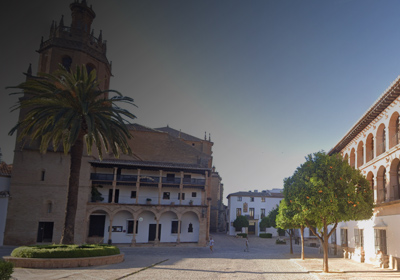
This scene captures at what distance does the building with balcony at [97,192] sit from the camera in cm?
3841

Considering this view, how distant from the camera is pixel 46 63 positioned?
43750mm

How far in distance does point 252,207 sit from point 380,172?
164 feet

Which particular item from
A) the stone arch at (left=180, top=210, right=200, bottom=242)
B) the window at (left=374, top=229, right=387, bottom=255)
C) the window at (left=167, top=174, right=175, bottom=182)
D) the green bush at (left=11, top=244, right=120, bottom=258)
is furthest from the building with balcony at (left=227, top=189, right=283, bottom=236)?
the green bush at (left=11, top=244, right=120, bottom=258)

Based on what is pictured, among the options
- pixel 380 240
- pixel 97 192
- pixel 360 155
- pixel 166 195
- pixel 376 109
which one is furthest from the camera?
pixel 166 195

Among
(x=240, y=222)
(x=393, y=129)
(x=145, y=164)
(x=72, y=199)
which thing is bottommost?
(x=240, y=222)

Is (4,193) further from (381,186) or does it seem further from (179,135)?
(381,186)

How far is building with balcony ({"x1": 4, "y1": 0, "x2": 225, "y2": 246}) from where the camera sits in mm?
38406

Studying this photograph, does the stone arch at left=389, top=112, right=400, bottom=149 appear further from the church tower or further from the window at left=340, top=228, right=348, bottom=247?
the church tower

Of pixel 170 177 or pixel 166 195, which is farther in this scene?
pixel 170 177

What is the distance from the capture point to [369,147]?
89.1ft

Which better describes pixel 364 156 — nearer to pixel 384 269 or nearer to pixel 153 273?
pixel 384 269

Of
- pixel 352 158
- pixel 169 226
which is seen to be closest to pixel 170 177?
pixel 169 226

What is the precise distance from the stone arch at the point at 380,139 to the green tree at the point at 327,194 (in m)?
3.10

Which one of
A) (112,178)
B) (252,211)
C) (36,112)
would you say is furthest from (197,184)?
(252,211)
